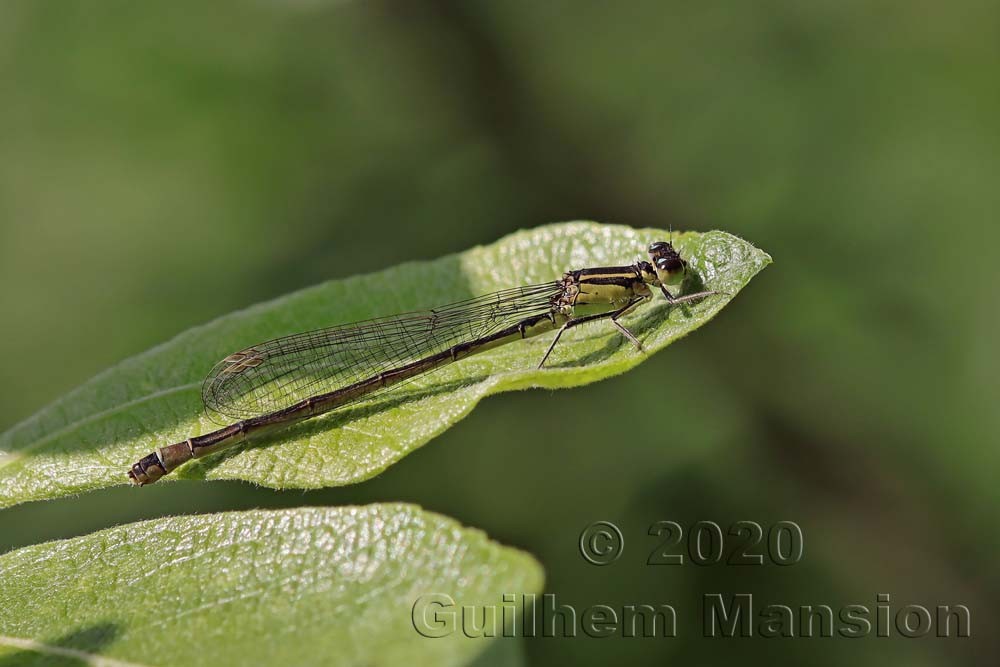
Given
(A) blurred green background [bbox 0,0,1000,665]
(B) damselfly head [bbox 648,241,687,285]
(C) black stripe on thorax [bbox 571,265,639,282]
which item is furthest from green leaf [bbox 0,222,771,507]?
(A) blurred green background [bbox 0,0,1000,665]

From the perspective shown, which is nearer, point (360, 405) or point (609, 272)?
point (360, 405)

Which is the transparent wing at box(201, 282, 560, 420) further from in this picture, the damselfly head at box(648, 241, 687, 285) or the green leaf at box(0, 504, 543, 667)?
the green leaf at box(0, 504, 543, 667)

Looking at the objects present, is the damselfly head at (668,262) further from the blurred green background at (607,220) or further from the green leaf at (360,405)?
the blurred green background at (607,220)

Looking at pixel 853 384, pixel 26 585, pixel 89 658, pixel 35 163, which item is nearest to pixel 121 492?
pixel 35 163

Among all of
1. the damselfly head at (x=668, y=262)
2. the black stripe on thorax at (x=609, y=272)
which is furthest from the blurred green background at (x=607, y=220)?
the damselfly head at (x=668, y=262)

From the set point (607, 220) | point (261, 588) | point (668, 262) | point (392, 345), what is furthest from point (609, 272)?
point (607, 220)

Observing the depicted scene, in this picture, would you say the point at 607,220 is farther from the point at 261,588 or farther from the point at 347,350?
the point at 261,588

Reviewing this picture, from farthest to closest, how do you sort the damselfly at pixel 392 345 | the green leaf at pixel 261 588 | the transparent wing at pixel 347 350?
the transparent wing at pixel 347 350, the damselfly at pixel 392 345, the green leaf at pixel 261 588
